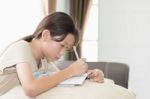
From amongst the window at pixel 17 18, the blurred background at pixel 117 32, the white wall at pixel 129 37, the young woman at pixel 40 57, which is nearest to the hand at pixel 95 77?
the young woman at pixel 40 57

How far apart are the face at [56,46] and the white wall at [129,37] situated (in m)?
1.75

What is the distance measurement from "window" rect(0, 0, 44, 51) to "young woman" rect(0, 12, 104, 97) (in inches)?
39.1

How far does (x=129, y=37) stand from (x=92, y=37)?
1.45 ft

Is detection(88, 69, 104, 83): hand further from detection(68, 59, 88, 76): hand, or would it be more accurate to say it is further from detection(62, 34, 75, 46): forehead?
detection(62, 34, 75, 46): forehead

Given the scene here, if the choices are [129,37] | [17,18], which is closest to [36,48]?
[17,18]

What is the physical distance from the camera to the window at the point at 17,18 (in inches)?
94.0

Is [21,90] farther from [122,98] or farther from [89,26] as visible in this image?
[89,26]

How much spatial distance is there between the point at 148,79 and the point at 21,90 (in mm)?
2059

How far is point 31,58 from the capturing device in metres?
1.30

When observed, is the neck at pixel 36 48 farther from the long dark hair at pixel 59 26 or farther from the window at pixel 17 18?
the window at pixel 17 18

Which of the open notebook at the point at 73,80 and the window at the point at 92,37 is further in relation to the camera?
the window at the point at 92,37

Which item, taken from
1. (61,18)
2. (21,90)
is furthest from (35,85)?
(61,18)

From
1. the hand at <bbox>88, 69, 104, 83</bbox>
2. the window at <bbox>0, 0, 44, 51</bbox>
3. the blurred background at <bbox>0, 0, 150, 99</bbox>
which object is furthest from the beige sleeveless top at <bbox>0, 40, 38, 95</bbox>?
the blurred background at <bbox>0, 0, 150, 99</bbox>

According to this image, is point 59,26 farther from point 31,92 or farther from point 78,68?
point 31,92
